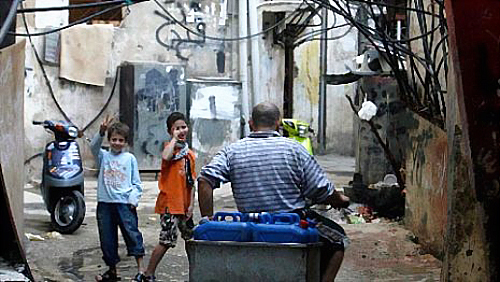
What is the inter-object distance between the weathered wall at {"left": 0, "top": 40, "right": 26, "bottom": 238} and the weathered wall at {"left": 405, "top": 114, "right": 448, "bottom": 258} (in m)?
3.82

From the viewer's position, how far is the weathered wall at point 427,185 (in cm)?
876

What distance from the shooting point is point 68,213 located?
32.4ft

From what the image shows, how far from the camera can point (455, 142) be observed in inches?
216

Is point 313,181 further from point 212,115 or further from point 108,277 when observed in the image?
point 212,115

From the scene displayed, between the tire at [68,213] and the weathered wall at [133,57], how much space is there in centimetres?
467

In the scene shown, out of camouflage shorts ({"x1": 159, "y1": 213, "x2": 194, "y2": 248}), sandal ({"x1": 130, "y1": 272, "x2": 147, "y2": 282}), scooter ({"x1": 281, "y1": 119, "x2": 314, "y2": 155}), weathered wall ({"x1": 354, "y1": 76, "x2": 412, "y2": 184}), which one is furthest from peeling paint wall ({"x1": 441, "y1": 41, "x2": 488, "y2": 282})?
scooter ({"x1": 281, "y1": 119, "x2": 314, "y2": 155})

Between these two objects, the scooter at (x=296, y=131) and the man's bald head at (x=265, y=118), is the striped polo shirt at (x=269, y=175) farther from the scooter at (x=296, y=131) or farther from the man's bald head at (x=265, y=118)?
the scooter at (x=296, y=131)

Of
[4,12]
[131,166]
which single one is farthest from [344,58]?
[4,12]

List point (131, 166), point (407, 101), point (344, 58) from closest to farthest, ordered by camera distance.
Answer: point (131, 166) → point (407, 101) → point (344, 58)

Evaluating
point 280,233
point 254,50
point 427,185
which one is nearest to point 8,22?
point 280,233

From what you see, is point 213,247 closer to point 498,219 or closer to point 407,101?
point 498,219

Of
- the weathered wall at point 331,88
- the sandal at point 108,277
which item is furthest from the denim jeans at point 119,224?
the weathered wall at point 331,88

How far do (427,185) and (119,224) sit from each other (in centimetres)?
338

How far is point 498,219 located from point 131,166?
4.25 meters
